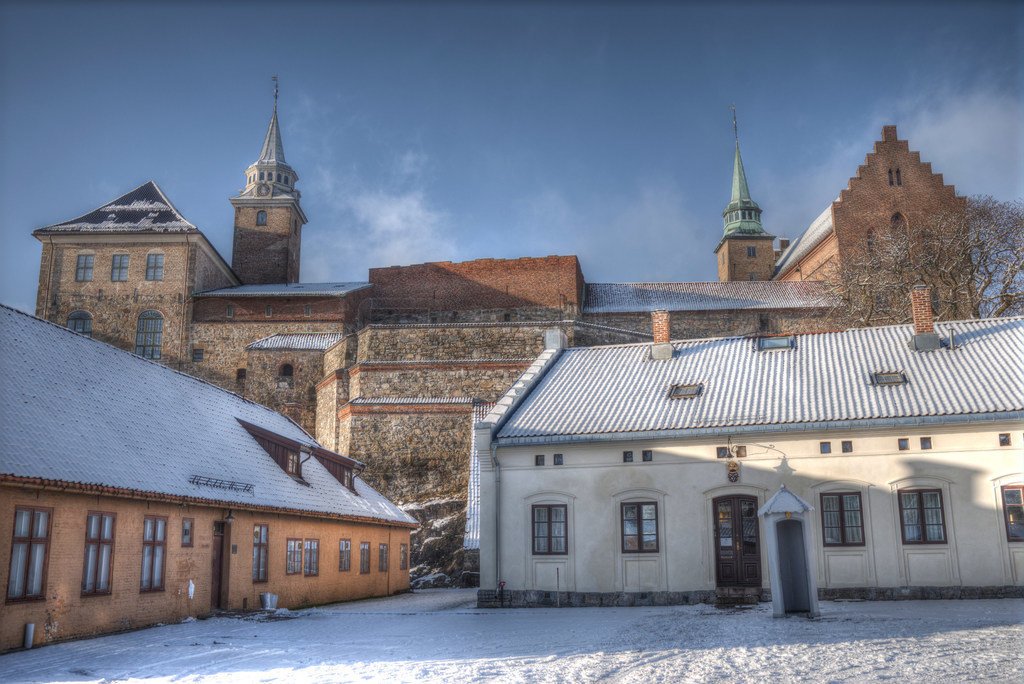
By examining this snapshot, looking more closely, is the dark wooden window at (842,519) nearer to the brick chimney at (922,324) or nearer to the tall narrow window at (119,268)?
the brick chimney at (922,324)

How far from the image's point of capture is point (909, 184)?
48.4m

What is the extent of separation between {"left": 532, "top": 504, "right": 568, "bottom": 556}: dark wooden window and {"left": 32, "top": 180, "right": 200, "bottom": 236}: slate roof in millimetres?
32425

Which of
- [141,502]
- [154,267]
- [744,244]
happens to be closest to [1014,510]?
[141,502]

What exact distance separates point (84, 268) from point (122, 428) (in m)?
34.1

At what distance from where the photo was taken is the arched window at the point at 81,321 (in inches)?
1761

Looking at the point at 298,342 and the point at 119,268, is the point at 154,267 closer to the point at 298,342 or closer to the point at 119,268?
the point at 119,268

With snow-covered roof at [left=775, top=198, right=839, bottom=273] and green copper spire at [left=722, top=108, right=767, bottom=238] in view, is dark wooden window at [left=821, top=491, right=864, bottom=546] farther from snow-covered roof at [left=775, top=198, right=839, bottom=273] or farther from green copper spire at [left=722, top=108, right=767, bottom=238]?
green copper spire at [left=722, top=108, right=767, bottom=238]

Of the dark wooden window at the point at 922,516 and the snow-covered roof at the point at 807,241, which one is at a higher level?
the snow-covered roof at the point at 807,241

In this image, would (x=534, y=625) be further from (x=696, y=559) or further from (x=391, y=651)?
(x=696, y=559)

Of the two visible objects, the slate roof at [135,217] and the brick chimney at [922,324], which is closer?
the brick chimney at [922,324]

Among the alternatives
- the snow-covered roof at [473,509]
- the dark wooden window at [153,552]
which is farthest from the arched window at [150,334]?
the dark wooden window at [153,552]

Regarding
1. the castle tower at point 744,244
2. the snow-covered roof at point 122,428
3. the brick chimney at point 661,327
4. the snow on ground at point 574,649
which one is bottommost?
the snow on ground at point 574,649

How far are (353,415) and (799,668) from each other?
85.5 ft

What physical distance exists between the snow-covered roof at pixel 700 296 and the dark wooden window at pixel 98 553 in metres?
35.4
